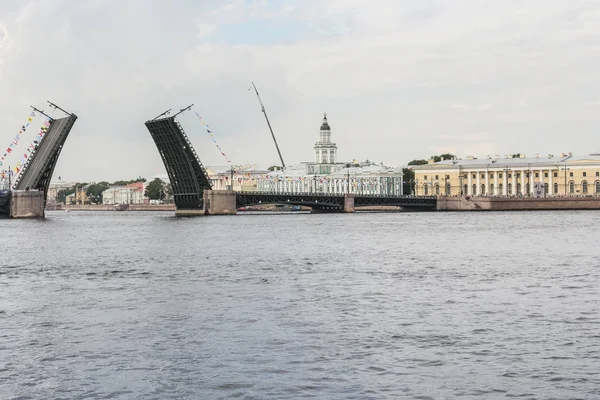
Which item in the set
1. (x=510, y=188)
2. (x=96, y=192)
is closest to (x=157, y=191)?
(x=96, y=192)

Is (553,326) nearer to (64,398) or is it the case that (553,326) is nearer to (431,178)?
(64,398)

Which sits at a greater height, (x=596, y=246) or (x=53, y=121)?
(x=53, y=121)

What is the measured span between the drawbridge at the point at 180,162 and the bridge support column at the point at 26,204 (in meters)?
6.02

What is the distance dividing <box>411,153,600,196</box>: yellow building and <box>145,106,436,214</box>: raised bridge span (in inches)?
525

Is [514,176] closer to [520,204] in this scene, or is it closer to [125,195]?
[520,204]

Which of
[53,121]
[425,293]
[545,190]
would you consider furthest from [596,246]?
[545,190]

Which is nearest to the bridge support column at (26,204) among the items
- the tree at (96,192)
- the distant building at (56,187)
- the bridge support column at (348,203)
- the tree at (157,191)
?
the bridge support column at (348,203)

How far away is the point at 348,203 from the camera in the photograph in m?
64.4

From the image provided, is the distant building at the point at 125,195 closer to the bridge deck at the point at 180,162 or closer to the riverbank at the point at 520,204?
the riverbank at the point at 520,204

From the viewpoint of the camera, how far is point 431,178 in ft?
290

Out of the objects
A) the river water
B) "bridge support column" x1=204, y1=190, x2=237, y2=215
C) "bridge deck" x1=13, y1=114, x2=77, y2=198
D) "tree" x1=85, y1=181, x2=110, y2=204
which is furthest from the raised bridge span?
"tree" x1=85, y1=181, x2=110, y2=204

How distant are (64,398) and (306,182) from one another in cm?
9055

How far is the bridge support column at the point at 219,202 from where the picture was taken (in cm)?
5578

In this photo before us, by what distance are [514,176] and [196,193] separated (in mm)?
36157
